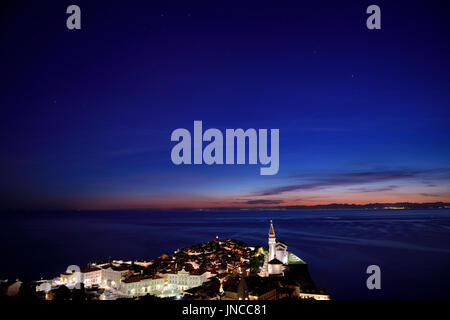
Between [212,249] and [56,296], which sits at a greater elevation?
[56,296]

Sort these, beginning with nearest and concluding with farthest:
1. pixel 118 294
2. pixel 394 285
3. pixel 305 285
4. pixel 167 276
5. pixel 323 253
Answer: pixel 305 285
pixel 118 294
pixel 167 276
pixel 394 285
pixel 323 253

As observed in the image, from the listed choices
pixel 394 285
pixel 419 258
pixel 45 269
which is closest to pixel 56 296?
pixel 45 269

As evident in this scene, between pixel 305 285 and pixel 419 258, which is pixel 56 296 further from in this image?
pixel 419 258

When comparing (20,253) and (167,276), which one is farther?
(20,253)

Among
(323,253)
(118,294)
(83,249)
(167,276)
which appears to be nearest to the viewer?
(118,294)

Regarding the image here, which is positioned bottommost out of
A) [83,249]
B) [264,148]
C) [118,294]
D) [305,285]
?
[83,249]
